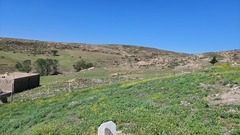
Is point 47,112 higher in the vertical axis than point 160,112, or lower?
lower

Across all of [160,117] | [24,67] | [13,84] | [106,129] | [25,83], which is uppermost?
[106,129]

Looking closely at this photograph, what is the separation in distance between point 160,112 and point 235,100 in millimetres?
4902

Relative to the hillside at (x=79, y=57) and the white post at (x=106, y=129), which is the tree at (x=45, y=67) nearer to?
the hillside at (x=79, y=57)

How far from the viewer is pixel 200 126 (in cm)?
1300

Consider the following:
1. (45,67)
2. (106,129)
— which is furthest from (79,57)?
(106,129)

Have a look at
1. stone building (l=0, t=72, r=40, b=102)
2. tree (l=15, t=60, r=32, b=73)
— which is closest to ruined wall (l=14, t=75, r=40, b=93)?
stone building (l=0, t=72, r=40, b=102)

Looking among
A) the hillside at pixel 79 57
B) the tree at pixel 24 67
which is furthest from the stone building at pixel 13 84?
the hillside at pixel 79 57

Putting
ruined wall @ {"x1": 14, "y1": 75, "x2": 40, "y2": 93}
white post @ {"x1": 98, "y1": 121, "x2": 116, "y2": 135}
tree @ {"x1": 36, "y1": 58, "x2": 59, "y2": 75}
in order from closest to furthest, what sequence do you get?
white post @ {"x1": 98, "y1": 121, "x2": 116, "y2": 135} < ruined wall @ {"x1": 14, "y1": 75, "x2": 40, "y2": 93} < tree @ {"x1": 36, "y1": 58, "x2": 59, "y2": 75}

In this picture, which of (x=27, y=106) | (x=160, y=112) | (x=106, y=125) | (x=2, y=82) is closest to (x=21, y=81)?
(x=2, y=82)

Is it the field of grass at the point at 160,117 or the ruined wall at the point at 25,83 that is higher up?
the field of grass at the point at 160,117

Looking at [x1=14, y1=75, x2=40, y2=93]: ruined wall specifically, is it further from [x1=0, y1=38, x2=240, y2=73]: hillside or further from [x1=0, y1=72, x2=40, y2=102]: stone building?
[x1=0, y1=38, x2=240, y2=73]: hillside

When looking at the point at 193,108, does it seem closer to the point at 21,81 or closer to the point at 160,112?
the point at 160,112

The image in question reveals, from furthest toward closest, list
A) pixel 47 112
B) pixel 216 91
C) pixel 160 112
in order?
pixel 47 112, pixel 216 91, pixel 160 112

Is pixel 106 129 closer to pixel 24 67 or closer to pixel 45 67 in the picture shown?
pixel 45 67
